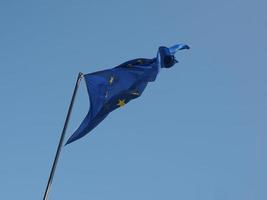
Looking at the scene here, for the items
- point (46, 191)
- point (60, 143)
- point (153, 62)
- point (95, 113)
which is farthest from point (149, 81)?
point (46, 191)

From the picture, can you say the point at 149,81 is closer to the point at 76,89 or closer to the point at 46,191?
the point at 76,89

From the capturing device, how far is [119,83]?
19688 mm

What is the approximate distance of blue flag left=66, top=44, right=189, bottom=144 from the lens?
18.9 m

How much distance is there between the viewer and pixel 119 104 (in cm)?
1925

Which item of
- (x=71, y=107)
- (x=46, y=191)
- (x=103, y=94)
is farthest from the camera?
(x=103, y=94)

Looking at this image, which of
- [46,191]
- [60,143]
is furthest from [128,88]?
[46,191]

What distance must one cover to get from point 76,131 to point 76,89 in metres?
1.48

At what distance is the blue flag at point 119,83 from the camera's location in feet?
62.1

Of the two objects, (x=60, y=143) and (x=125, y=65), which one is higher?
(x=125, y=65)

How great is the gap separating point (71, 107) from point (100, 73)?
2.23 metres

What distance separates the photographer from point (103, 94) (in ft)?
63.3

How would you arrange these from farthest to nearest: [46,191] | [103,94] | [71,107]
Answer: [103,94] → [71,107] → [46,191]

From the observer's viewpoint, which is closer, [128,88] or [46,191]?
[46,191]

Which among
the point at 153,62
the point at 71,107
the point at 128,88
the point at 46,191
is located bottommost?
the point at 46,191
